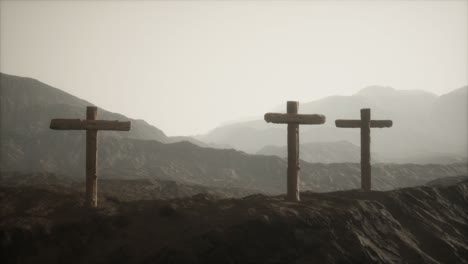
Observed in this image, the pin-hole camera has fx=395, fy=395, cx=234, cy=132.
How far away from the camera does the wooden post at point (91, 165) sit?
11.4 metres

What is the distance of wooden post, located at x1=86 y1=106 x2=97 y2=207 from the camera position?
37.5 ft

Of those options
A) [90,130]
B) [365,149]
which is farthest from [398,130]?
[90,130]

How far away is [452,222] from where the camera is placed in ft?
43.0

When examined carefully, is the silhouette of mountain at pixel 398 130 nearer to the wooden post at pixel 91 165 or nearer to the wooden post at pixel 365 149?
the wooden post at pixel 365 149

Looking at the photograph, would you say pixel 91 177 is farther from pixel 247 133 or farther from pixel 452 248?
pixel 247 133

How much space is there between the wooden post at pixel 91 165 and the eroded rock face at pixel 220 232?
0.44 metres

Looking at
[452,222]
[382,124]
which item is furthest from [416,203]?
[382,124]

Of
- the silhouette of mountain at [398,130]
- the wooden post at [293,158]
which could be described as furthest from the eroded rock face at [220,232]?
the silhouette of mountain at [398,130]

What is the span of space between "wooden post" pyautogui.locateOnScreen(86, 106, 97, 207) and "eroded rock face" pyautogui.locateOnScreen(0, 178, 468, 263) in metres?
0.44

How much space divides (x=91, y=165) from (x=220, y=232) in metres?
4.69

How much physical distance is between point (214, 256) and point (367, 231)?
451cm

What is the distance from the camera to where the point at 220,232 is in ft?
30.9

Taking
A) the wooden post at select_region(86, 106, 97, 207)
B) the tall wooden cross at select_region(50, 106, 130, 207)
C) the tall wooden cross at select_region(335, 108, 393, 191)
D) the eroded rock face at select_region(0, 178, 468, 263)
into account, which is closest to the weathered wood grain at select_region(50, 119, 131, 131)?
the tall wooden cross at select_region(50, 106, 130, 207)

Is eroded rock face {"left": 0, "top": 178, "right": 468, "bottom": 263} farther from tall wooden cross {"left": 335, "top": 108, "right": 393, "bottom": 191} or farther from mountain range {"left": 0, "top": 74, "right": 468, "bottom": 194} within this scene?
mountain range {"left": 0, "top": 74, "right": 468, "bottom": 194}
